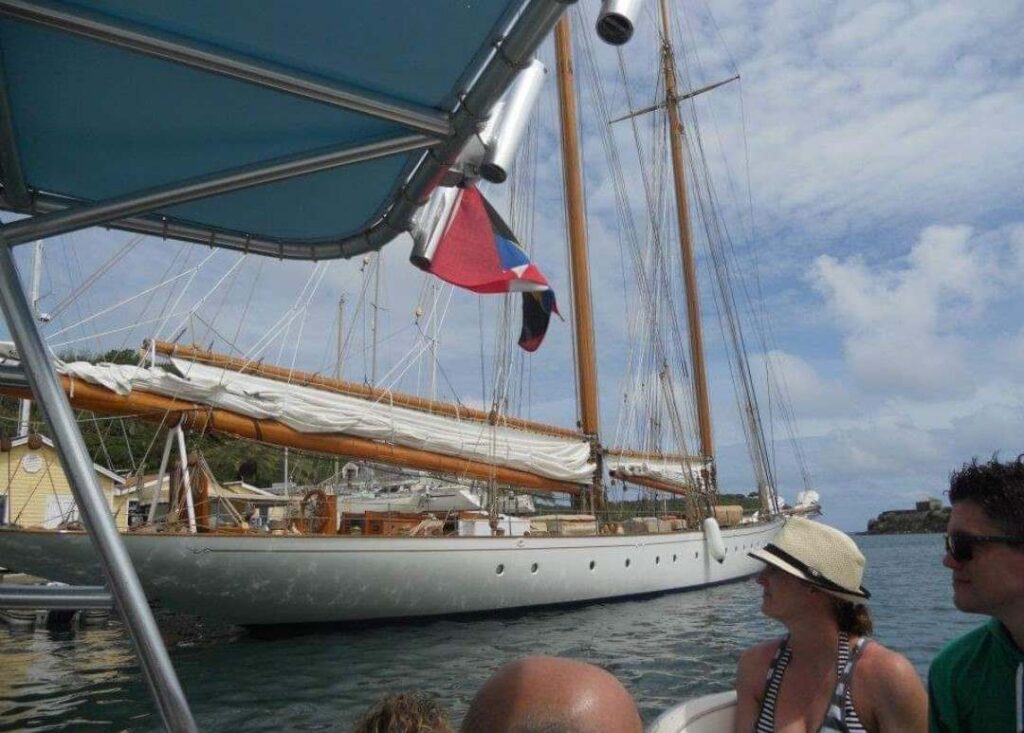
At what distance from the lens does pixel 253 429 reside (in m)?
14.1

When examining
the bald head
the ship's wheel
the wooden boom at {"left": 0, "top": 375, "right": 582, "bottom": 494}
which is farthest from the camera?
the ship's wheel

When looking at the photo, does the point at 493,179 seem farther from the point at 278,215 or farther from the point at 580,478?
the point at 580,478

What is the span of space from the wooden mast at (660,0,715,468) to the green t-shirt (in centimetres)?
3121

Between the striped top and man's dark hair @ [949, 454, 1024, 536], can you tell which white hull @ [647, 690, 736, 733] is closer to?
the striped top

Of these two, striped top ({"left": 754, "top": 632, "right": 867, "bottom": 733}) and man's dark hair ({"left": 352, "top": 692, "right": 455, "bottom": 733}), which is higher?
man's dark hair ({"left": 352, "top": 692, "right": 455, "bottom": 733})

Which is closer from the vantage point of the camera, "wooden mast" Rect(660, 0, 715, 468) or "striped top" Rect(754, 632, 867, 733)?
"striped top" Rect(754, 632, 867, 733)

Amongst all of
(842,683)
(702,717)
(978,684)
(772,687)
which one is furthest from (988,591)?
(702,717)

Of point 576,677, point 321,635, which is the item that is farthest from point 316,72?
point 321,635

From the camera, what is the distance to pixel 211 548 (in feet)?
37.8

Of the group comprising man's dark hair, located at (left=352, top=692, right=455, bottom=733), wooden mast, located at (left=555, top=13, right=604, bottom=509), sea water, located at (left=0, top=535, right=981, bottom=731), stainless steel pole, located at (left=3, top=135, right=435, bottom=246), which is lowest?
sea water, located at (left=0, top=535, right=981, bottom=731)

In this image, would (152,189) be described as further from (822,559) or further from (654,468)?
(654,468)

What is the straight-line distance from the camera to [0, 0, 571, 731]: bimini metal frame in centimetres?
159

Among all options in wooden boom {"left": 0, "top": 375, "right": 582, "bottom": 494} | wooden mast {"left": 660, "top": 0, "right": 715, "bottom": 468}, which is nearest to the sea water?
wooden boom {"left": 0, "top": 375, "right": 582, "bottom": 494}

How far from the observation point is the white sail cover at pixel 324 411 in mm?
13148
